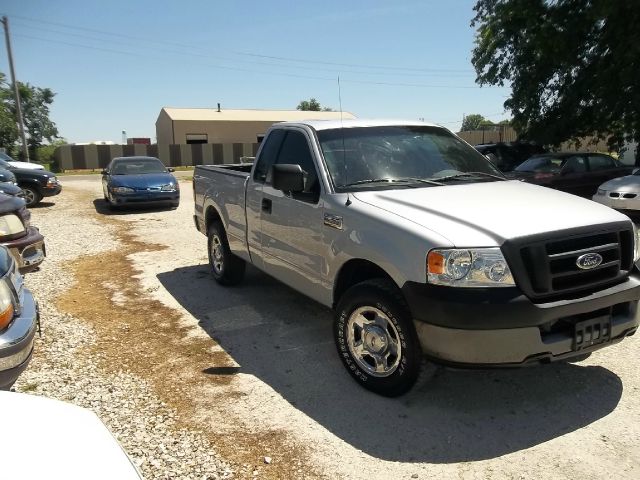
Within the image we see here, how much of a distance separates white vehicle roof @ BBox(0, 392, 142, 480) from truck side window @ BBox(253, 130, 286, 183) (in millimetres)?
3464

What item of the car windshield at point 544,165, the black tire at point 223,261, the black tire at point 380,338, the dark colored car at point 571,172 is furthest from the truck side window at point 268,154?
the car windshield at point 544,165

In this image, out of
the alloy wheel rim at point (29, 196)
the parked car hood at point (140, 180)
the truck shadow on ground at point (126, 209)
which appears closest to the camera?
the parked car hood at point (140, 180)

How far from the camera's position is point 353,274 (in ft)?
13.0

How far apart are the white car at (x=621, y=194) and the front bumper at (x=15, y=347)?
388 inches

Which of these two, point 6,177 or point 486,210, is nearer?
point 486,210

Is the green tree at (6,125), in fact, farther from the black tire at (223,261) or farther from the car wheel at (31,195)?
the black tire at (223,261)

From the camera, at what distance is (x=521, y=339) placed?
9.83 ft

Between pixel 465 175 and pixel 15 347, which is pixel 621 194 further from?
pixel 15 347

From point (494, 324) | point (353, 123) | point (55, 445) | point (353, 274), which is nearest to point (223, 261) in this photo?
point (353, 123)

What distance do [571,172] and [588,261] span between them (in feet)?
30.8

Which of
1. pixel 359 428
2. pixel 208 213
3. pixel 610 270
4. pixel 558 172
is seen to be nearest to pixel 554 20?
pixel 558 172

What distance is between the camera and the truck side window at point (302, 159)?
4227 mm

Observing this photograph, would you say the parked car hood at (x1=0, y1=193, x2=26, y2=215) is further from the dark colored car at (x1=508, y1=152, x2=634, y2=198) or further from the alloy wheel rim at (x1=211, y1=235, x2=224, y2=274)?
the dark colored car at (x1=508, y1=152, x2=634, y2=198)

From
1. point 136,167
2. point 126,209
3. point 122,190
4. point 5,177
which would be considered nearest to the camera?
point 5,177
